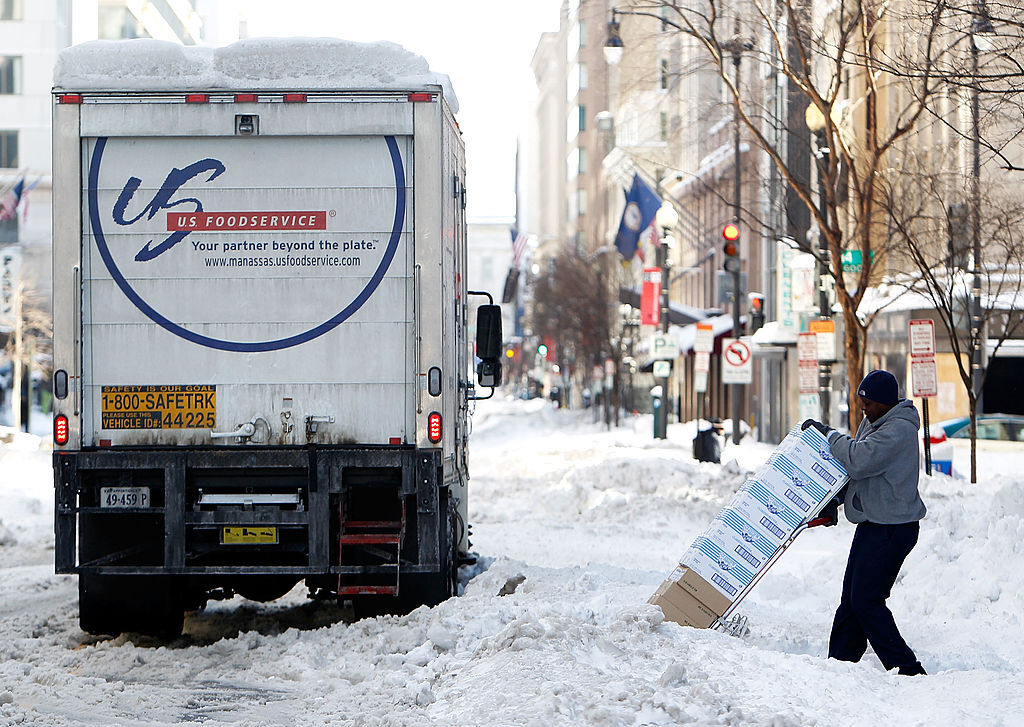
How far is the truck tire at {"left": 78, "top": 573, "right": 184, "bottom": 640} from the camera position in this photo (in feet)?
34.4

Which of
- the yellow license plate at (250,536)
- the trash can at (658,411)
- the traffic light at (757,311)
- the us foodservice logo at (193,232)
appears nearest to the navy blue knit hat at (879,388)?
the us foodservice logo at (193,232)

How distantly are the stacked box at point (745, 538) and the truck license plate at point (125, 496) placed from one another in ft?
10.5

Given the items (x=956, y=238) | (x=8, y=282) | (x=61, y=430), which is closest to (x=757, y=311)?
(x=956, y=238)

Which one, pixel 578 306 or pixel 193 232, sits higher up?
pixel 578 306

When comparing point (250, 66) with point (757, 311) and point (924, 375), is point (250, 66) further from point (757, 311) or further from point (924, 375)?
point (757, 311)

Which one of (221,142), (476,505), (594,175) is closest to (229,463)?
(221,142)

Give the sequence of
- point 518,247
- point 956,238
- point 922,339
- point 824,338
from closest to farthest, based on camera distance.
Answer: point 922,339
point 824,338
point 956,238
point 518,247

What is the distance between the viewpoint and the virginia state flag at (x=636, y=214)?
45.9 m

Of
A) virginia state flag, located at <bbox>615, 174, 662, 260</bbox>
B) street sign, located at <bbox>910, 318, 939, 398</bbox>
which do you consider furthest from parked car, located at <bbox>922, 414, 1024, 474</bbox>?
virginia state flag, located at <bbox>615, 174, 662, 260</bbox>

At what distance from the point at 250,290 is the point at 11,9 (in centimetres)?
6738

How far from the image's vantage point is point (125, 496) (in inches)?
398

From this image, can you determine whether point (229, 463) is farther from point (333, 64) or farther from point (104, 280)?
point (333, 64)

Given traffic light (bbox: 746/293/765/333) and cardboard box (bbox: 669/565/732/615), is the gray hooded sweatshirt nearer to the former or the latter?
cardboard box (bbox: 669/565/732/615)

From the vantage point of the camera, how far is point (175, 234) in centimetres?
1011
